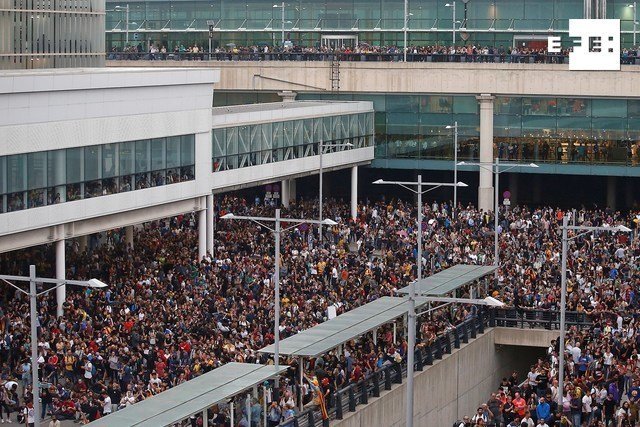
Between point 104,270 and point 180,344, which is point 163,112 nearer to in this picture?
point 104,270

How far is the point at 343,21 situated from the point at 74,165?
52.0 meters

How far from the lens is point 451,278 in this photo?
6094cm

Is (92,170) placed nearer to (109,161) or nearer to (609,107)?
(109,161)

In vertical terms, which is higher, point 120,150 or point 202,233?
point 120,150

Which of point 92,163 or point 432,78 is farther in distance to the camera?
point 432,78

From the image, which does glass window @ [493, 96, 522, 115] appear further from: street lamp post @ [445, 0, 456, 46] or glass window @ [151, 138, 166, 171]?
glass window @ [151, 138, 166, 171]

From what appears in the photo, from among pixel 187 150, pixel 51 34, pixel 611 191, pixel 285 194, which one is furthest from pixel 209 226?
pixel 611 191

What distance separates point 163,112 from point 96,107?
5470mm

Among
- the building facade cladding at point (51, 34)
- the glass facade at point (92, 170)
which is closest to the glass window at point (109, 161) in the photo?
the glass facade at point (92, 170)

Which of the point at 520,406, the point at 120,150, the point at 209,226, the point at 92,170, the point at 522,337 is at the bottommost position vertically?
the point at 522,337

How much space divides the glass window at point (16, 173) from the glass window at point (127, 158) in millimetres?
7069

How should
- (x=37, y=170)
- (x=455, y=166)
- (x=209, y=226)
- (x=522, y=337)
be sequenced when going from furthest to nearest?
(x=455, y=166)
(x=209, y=226)
(x=522, y=337)
(x=37, y=170)

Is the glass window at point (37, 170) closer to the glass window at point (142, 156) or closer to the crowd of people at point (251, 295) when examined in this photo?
the crowd of people at point (251, 295)

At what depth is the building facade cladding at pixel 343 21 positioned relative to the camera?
104m
